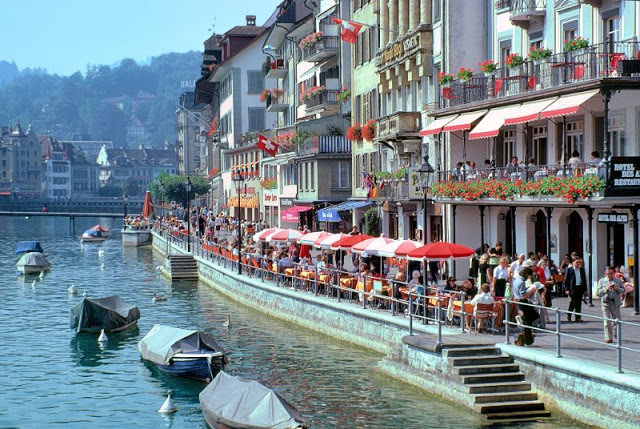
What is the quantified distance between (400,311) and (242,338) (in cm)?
777

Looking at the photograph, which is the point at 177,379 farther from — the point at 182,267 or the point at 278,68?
the point at 278,68

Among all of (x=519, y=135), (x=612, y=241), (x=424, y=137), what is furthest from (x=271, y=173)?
(x=612, y=241)

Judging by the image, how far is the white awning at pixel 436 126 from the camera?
44281mm

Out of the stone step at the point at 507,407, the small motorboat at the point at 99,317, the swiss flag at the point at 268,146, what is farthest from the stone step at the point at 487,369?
the swiss flag at the point at 268,146

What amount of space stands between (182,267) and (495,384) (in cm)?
4119

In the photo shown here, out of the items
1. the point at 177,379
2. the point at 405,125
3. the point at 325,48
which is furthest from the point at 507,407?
the point at 325,48

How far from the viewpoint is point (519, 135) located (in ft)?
137

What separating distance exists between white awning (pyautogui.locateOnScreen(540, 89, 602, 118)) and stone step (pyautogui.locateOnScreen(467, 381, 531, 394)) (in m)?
11.1

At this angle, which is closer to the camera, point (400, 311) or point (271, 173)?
point (400, 311)

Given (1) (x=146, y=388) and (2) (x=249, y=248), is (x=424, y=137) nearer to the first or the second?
(2) (x=249, y=248)

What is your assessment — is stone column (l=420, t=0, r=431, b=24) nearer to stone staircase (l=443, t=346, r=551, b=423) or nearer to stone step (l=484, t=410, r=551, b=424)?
stone staircase (l=443, t=346, r=551, b=423)

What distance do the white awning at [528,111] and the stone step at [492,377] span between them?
12.3 m

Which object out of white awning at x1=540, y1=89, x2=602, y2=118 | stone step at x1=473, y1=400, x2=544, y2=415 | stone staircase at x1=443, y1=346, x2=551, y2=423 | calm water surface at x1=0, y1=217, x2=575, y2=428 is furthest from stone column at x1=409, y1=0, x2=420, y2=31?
stone step at x1=473, y1=400, x2=544, y2=415

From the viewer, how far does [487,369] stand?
25.8 meters
